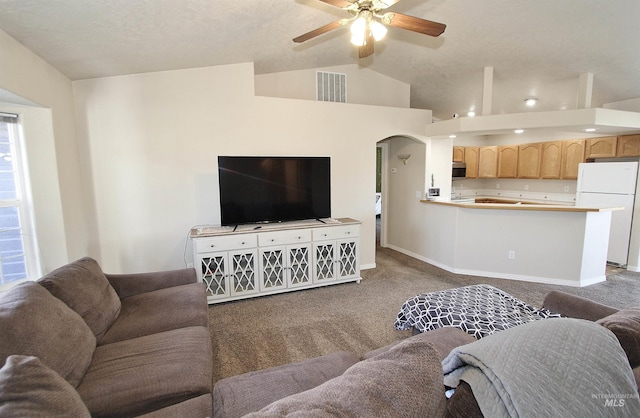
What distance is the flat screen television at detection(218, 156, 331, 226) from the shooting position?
3.51 m

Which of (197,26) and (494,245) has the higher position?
(197,26)

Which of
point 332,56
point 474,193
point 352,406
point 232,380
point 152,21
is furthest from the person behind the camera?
point 474,193

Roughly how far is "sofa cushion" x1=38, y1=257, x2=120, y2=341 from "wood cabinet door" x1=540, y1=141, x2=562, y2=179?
7.03 m

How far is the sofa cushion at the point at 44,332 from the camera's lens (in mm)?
1269

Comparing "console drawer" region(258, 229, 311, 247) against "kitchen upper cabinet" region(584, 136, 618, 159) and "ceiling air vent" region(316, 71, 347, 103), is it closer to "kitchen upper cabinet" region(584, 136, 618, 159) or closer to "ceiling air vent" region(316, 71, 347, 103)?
"ceiling air vent" region(316, 71, 347, 103)

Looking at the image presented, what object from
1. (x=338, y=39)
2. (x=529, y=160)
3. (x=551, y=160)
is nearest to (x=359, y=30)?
(x=338, y=39)

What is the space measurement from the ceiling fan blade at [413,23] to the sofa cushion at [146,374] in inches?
98.2

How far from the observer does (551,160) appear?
5688 millimetres

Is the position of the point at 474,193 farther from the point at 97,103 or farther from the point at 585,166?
the point at 97,103

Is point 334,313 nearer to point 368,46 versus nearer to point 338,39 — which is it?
point 368,46

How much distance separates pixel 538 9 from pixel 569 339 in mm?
3127

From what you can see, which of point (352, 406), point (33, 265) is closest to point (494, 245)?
point (352, 406)

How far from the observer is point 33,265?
2676mm

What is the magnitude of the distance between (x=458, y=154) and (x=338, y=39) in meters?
4.36
